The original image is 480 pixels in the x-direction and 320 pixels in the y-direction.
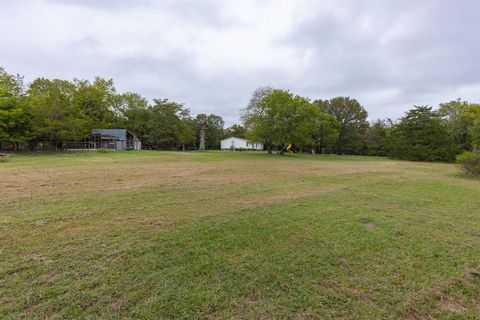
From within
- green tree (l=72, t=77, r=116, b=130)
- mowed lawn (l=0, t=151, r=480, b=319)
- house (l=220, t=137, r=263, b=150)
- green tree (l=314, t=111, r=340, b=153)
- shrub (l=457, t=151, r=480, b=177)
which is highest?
green tree (l=72, t=77, r=116, b=130)

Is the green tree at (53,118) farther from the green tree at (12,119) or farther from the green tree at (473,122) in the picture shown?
the green tree at (473,122)

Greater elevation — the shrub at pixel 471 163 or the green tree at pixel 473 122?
the green tree at pixel 473 122

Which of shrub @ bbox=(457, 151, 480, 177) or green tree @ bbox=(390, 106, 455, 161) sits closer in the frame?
shrub @ bbox=(457, 151, 480, 177)

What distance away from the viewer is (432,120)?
31.0 metres

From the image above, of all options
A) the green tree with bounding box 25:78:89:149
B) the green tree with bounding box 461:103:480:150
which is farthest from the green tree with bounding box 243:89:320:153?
the green tree with bounding box 25:78:89:149

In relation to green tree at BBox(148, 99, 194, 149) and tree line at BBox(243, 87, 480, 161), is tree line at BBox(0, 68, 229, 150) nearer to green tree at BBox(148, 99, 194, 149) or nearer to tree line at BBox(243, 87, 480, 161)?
green tree at BBox(148, 99, 194, 149)

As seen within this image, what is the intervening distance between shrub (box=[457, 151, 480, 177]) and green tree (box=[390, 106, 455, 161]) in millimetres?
20085

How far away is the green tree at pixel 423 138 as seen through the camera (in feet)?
97.7

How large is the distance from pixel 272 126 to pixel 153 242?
2545 cm

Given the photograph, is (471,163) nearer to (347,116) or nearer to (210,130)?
(347,116)

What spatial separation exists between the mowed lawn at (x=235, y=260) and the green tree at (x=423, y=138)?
3022 centimetres

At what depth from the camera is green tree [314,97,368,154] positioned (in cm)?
4566

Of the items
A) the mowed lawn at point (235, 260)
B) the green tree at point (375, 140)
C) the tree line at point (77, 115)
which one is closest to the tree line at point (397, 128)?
the green tree at point (375, 140)

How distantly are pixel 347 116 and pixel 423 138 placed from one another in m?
19.1
